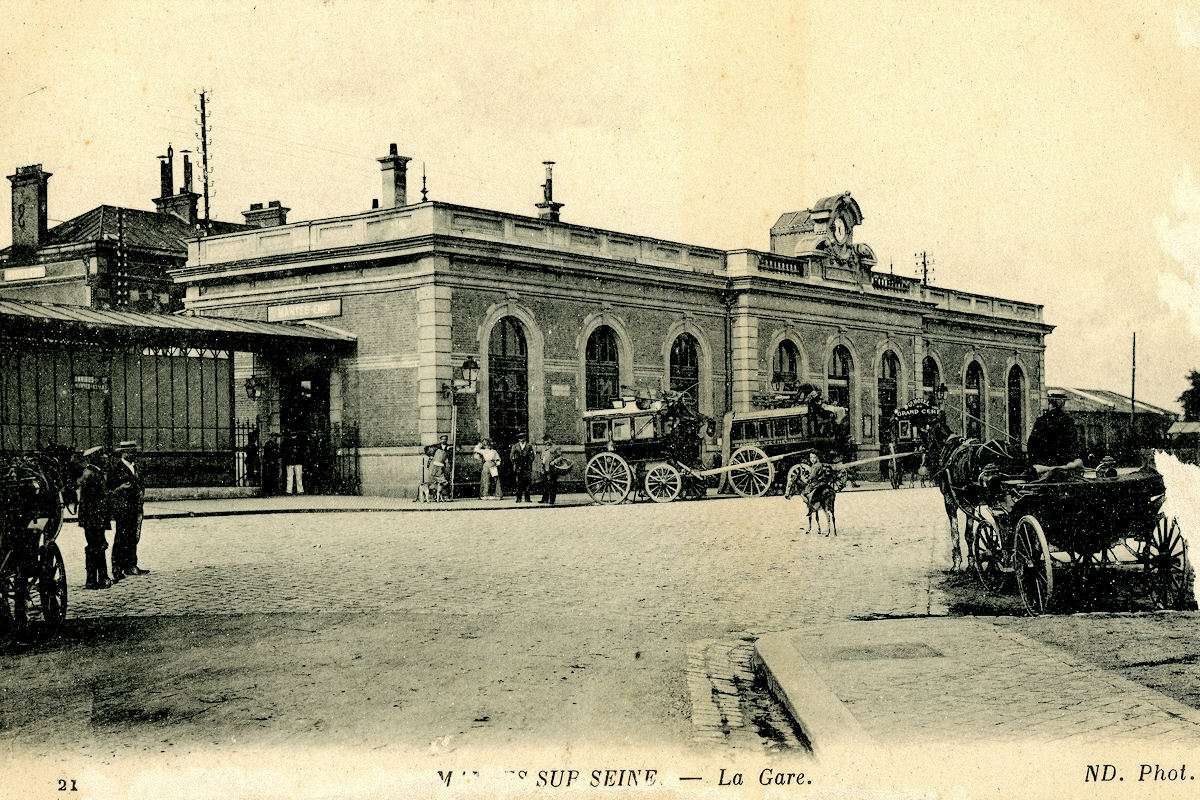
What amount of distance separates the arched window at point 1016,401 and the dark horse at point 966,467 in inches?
1315

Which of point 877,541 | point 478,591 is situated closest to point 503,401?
point 877,541

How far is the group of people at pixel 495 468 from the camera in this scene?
819 inches

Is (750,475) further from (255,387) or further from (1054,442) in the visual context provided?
(1054,442)

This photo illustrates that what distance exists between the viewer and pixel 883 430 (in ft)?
113

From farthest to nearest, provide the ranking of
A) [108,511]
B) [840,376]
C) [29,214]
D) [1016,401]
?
[1016,401] < [840,376] < [29,214] < [108,511]

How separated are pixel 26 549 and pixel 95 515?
3244 millimetres

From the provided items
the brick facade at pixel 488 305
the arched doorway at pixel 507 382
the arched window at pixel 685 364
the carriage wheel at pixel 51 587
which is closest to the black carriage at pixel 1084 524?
the carriage wheel at pixel 51 587

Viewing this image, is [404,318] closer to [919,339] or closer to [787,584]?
[787,584]

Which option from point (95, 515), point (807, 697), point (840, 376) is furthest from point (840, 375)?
point (807, 697)

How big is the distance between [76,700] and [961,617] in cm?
551

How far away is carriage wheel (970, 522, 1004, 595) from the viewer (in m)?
8.56

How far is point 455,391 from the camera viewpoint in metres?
21.9

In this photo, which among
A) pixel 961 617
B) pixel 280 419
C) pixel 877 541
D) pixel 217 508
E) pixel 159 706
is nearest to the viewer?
pixel 159 706

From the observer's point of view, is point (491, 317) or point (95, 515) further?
point (491, 317)
